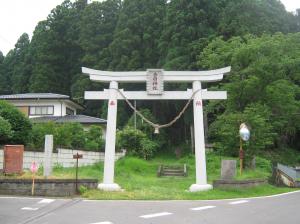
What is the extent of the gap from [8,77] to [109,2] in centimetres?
1616

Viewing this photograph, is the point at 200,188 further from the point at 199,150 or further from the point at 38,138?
the point at 38,138

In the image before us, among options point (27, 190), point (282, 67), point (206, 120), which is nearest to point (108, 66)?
point (206, 120)

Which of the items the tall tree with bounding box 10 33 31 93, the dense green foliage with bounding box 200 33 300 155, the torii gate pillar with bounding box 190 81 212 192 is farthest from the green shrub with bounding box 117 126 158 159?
the tall tree with bounding box 10 33 31 93

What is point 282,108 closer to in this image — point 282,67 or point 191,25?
point 282,67

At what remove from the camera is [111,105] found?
1973cm

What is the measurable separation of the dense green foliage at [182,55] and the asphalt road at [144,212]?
34.7 feet

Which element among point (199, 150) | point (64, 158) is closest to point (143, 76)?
point (199, 150)

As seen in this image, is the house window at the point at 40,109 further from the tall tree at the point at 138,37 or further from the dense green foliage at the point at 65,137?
the dense green foliage at the point at 65,137

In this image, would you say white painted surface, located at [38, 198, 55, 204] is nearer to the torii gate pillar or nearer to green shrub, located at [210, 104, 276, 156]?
the torii gate pillar

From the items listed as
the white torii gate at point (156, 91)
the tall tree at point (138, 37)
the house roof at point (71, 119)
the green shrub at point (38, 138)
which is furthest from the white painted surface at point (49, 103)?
the white torii gate at point (156, 91)

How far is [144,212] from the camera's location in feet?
41.5

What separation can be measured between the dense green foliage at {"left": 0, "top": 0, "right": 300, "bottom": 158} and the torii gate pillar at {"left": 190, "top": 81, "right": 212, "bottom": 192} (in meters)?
5.74

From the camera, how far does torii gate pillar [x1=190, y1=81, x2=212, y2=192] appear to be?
62.1 feet

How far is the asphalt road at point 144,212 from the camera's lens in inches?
438
